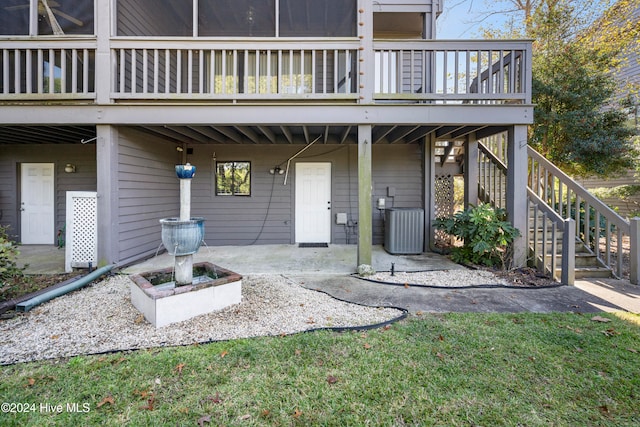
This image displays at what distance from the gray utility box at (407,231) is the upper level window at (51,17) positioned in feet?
21.0

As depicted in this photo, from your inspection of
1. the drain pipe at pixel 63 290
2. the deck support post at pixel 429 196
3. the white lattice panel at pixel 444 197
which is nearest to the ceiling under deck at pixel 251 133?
the deck support post at pixel 429 196

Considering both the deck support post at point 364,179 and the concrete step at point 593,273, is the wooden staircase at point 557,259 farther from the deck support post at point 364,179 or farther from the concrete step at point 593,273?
the deck support post at point 364,179

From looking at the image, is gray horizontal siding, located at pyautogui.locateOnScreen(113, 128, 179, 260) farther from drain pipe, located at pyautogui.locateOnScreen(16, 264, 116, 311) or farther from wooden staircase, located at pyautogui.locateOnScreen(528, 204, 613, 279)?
wooden staircase, located at pyautogui.locateOnScreen(528, 204, 613, 279)

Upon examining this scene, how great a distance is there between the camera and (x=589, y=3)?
679 centimetres

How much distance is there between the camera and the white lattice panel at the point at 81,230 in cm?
433

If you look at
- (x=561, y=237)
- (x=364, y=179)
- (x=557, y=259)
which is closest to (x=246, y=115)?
(x=364, y=179)

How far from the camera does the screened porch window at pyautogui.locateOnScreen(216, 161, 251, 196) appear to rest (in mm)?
6684

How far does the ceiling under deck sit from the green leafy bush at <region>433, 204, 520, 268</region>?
1501 mm

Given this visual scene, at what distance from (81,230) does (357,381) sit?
185 inches

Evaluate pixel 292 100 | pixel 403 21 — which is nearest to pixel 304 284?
pixel 292 100

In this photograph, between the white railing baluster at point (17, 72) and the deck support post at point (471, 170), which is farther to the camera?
the deck support post at point (471, 170)

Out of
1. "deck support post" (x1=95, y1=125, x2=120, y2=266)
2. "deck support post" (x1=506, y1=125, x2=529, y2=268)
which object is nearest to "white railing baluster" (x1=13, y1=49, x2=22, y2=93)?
"deck support post" (x1=95, y1=125, x2=120, y2=266)

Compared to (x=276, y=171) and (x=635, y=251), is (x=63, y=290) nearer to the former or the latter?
(x=276, y=171)

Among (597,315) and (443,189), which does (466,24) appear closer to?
(443,189)
